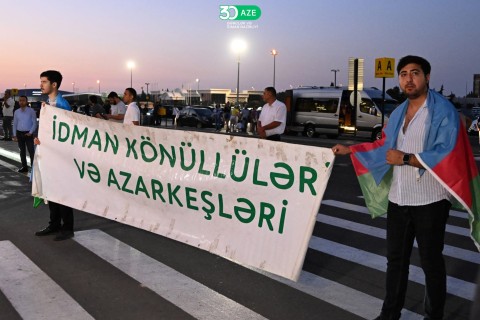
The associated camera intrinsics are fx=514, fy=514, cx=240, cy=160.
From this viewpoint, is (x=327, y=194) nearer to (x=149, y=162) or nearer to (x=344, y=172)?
(x=344, y=172)

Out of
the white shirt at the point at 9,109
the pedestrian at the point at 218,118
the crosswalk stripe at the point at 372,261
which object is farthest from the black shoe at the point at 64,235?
the pedestrian at the point at 218,118

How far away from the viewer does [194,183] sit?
4.82m

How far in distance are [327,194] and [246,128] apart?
23.0m

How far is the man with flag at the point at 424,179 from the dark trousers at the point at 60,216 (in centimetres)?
398

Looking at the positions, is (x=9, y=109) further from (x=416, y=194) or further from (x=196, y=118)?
(x=416, y=194)

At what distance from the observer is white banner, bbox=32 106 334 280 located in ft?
13.1

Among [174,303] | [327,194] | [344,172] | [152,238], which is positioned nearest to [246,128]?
[344,172]

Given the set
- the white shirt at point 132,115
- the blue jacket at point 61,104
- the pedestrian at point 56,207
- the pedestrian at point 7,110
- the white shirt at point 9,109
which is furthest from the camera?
the white shirt at point 9,109

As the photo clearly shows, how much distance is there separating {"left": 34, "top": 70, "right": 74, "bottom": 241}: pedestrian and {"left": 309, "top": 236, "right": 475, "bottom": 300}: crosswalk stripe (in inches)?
115

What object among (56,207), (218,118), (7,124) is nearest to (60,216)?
(56,207)

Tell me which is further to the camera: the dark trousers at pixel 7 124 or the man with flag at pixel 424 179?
the dark trousers at pixel 7 124

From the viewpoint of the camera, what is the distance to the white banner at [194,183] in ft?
13.1

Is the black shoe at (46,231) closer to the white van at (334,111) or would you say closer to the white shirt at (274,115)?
the white shirt at (274,115)

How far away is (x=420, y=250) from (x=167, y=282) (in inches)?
90.1
